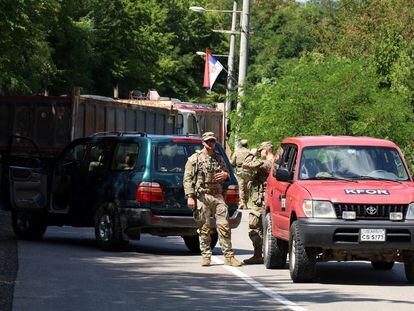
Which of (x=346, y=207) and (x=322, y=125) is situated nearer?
(x=346, y=207)

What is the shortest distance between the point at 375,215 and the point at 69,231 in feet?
34.7

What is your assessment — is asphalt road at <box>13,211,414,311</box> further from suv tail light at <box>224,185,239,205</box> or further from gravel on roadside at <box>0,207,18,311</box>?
suv tail light at <box>224,185,239,205</box>

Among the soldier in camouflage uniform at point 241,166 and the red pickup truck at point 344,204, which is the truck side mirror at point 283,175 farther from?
the soldier in camouflage uniform at point 241,166

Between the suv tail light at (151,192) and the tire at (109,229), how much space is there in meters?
0.60

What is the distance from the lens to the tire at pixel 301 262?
15.8 meters

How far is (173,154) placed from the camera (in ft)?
65.3

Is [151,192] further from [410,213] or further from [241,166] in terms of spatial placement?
[241,166]

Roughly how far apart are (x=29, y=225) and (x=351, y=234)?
8.06 m

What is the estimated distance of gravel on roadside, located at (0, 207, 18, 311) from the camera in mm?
13555

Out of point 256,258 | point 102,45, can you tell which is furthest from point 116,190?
point 102,45

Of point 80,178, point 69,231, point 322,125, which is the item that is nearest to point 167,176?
point 80,178

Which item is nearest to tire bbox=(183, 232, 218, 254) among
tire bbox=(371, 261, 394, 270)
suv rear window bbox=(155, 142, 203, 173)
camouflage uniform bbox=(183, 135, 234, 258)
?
suv rear window bbox=(155, 142, 203, 173)

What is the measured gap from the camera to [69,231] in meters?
25.2

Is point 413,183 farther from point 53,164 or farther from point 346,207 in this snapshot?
point 53,164
